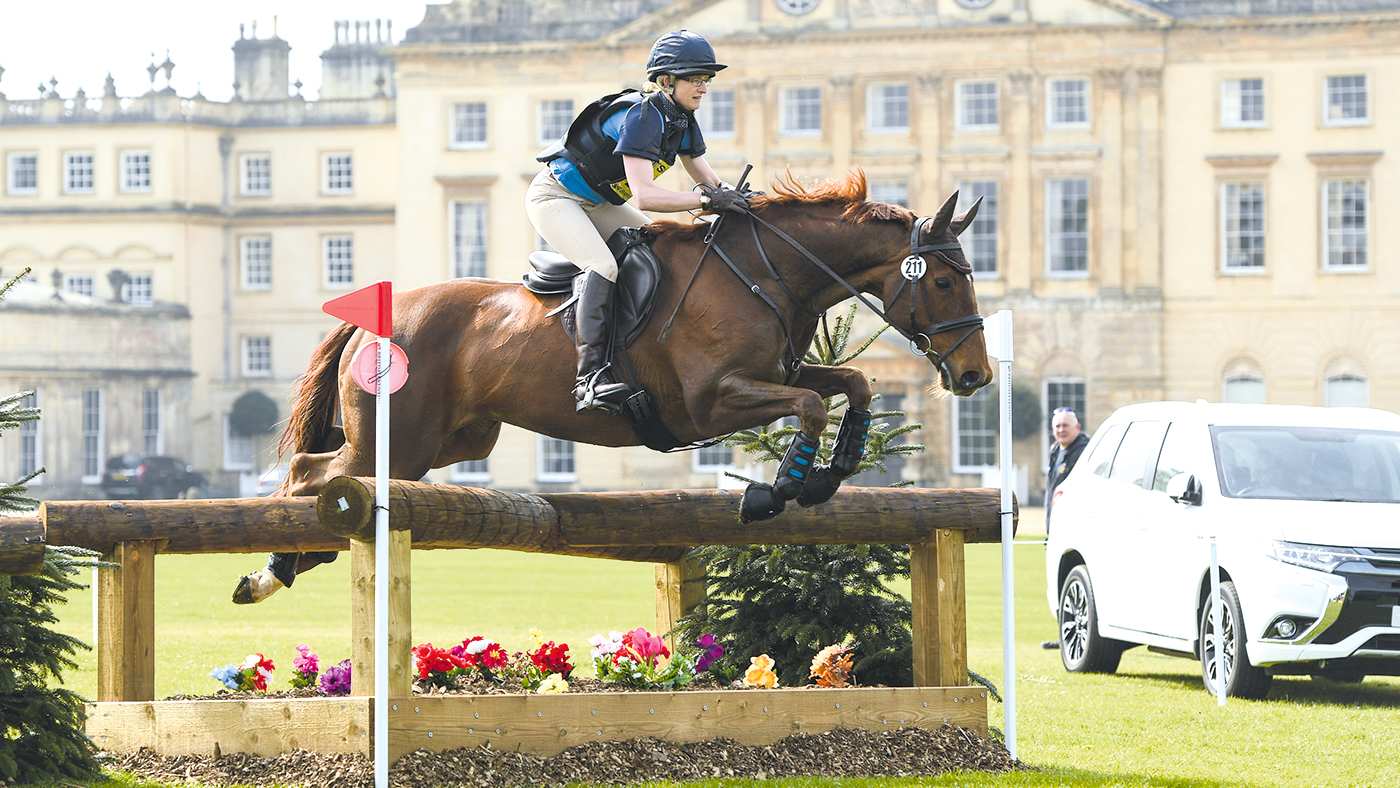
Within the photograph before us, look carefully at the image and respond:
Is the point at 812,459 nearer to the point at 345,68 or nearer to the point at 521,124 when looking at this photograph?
the point at 521,124

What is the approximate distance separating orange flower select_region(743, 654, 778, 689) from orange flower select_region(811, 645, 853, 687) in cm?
34

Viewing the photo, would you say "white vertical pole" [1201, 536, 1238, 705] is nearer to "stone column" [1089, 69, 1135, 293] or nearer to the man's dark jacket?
the man's dark jacket

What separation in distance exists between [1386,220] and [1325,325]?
3.47 meters

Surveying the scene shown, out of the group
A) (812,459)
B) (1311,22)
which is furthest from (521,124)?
(812,459)

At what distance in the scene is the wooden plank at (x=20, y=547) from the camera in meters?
5.48

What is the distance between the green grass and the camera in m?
7.20

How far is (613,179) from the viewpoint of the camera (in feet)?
21.8

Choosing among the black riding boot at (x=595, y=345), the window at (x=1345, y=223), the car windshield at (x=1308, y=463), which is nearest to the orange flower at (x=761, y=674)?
the black riding boot at (x=595, y=345)

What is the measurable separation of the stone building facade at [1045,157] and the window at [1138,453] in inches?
1324

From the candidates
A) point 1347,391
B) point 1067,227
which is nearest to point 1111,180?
point 1067,227

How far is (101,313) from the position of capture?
54906mm

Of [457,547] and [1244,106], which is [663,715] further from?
[1244,106]

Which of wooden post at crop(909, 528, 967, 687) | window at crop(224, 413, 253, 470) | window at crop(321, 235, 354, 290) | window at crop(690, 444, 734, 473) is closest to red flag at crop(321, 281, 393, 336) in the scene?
wooden post at crop(909, 528, 967, 687)

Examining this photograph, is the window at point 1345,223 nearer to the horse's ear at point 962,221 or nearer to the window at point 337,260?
the window at point 337,260
